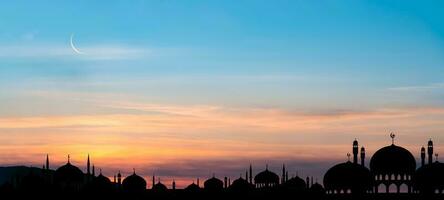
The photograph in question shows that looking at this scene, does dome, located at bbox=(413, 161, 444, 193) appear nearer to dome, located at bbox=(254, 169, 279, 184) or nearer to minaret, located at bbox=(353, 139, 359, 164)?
minaret, located at bbox=(353, 139, 359, 164)

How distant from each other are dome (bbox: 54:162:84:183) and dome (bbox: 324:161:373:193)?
28768 millimetres

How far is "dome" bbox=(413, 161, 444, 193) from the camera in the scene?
274ft

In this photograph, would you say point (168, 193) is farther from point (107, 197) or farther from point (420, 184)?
point (420, 184)

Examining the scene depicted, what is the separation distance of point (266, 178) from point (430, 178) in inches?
1302

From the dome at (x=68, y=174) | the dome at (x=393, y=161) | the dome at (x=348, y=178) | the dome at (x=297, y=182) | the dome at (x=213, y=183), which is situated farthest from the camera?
the dome at (x=213, y=183)

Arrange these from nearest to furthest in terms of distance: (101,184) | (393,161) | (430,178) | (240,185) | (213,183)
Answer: (430,178) → (393,161) → (101,184) → (240,185) → (213,183)

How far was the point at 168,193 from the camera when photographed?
101m

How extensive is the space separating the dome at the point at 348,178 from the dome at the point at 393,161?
1238 millimetres

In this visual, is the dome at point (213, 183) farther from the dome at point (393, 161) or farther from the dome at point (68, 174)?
the dome at point (393, 161)

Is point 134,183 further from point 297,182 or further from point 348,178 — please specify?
point 348,178

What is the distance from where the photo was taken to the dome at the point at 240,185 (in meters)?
106

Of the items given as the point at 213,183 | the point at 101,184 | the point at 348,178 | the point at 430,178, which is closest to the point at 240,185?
the point at 213,183

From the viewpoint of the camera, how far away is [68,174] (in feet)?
340

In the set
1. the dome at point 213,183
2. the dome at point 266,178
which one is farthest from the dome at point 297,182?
the dome at point 213,183
